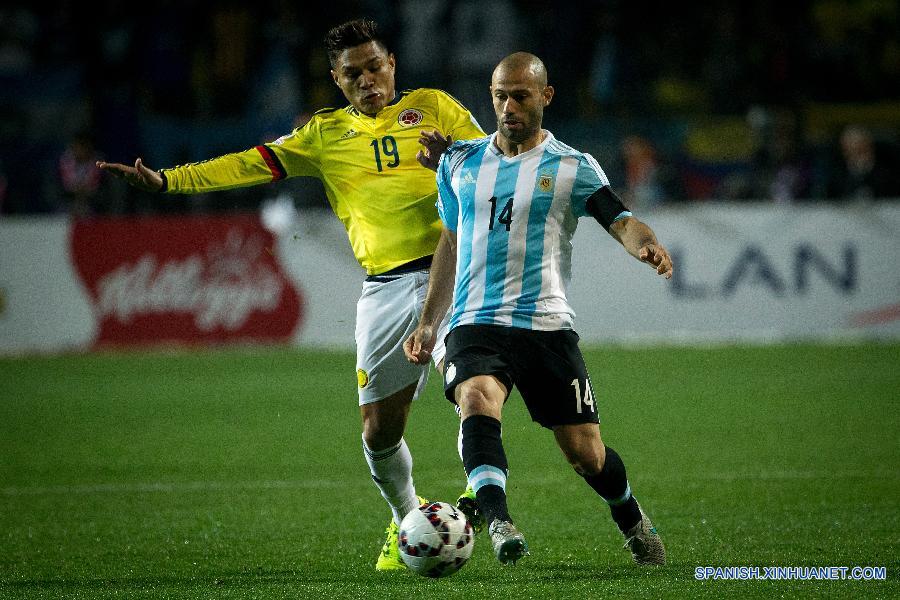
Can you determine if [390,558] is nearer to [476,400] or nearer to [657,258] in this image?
[476,400]

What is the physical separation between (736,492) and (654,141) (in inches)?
448

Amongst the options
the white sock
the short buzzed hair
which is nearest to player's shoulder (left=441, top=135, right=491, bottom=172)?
the short buzzed hair

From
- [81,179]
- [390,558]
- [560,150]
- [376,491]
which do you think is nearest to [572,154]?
[560,150]

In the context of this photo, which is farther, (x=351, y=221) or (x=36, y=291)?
(x=36, y=291)

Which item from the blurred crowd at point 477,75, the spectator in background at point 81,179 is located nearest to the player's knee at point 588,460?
the blurred crowd at point 477,75

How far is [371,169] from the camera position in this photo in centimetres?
604

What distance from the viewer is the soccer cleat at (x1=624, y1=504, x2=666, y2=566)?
17.5ft

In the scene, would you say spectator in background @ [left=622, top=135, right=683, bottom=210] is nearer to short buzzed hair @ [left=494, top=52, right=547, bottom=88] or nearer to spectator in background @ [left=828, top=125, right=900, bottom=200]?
spectator in background @ [left=828, top=125, right=900, bottom=200]

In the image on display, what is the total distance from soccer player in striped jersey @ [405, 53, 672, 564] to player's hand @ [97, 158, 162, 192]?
136 cm

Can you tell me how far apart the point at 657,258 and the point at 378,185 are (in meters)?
1.73

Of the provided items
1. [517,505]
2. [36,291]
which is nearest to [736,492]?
[517,505]

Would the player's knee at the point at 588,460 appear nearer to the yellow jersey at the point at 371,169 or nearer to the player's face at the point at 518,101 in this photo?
the player's face at the point at 518,101

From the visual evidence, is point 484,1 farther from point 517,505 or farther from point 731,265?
point 517,505

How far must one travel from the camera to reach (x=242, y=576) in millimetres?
5324
